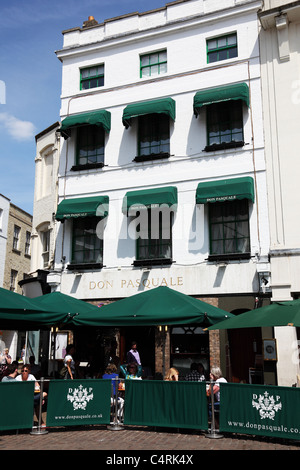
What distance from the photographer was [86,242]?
1712cm

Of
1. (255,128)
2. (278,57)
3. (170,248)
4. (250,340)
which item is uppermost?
(278,57)

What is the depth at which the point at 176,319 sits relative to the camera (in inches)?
399

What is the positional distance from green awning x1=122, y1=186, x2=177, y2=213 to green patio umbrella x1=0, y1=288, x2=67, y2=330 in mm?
5630

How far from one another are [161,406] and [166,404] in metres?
0.12

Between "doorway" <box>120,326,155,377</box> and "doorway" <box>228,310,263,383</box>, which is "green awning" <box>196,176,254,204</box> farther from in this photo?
"doorway" <box>120,326,155,377</box>

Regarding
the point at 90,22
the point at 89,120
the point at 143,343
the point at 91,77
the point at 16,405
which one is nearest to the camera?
the point at 16,405

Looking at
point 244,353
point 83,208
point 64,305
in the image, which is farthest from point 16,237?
point 244,353

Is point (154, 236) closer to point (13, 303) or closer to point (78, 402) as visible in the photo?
point (13, 303)

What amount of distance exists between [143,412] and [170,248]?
708 centimetres

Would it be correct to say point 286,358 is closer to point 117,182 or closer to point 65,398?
point 65,398

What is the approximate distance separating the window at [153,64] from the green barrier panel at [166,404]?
12011 mm

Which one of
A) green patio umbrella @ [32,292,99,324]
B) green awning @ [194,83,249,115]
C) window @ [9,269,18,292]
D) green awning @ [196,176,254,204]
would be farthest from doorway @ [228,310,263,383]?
window @ [9,269,18,292]
